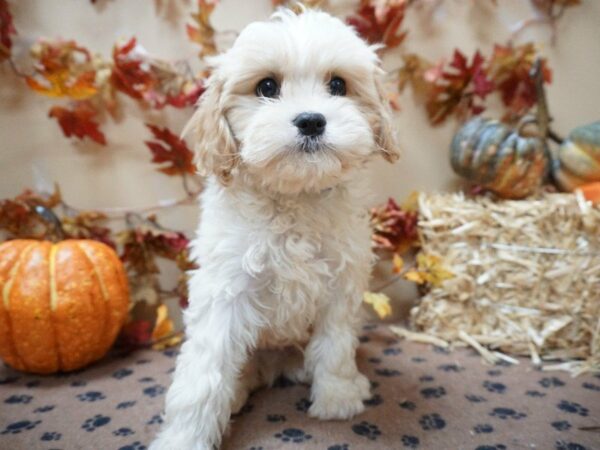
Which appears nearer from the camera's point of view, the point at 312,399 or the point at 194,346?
the point at 194,346

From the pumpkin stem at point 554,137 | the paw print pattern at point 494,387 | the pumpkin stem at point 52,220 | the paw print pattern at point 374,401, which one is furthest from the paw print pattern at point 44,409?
the pumpkin stem at point 554,137

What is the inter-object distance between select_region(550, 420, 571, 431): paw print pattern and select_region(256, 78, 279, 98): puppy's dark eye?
1293mm

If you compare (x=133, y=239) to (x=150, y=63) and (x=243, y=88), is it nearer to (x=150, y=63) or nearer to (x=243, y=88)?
(x=150, y=63)

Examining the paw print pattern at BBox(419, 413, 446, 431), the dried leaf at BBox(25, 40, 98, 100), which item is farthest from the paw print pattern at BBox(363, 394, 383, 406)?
the dried leaf at BBox(25, 40, 98, 100)

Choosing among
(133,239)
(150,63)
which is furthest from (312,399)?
(150,63)

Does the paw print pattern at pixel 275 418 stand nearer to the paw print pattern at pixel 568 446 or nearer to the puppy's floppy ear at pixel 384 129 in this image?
the paw print pattern at pixel 568 446

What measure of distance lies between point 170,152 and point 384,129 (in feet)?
3.63

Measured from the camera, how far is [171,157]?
209 cm

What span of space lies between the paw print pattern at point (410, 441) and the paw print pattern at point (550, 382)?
2.09ft

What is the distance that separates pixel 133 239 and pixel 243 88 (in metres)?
1.12

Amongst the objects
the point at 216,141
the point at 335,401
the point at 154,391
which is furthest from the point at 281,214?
the point at 154,391

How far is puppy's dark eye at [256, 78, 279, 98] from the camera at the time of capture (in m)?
1.31

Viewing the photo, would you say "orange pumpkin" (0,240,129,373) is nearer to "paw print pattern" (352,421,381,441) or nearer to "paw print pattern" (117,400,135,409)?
"paw print pattern" (117,400,135,409)

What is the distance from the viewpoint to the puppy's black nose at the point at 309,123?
1.14 m
